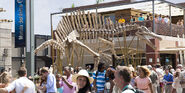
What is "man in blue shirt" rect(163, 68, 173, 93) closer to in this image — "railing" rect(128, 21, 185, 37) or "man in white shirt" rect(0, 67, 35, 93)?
"man in white shirt" rect(0, 67, 35, 93)

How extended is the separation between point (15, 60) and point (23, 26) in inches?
1155

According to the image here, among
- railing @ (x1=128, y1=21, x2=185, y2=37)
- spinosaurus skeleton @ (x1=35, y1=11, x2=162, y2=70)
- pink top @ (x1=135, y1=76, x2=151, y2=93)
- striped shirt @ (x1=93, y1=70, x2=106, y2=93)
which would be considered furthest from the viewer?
railing @ (x1=128, y1=21, x2=185, y2=37)

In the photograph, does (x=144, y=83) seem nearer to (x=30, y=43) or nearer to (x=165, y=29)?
(x=30, y=43)

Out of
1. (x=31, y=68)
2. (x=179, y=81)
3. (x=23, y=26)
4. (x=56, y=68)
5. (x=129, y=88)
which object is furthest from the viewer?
(x=56, y=68)

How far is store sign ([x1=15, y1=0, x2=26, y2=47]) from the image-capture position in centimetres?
1267

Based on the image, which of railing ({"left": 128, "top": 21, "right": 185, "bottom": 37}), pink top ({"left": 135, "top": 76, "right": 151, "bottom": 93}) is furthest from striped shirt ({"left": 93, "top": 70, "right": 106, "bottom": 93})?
railing ({"left": 128, "top": 21, "right": 185, "bottom": 37})

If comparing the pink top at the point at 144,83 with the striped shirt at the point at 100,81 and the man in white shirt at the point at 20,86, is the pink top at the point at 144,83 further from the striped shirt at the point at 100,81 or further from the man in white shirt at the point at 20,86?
the man in white shirt at the point at 20,86

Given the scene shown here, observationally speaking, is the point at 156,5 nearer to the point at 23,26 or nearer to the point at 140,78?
the point at 23,26

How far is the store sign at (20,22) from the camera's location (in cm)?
1267

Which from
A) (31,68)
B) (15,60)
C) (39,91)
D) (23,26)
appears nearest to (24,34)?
(23,26)

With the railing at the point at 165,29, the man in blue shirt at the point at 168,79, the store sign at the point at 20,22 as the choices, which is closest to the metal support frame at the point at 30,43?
the store sign at the point at 20,22

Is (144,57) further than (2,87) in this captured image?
Yes

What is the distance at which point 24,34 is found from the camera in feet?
41.6

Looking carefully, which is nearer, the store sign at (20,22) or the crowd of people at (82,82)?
the crowd of people at (82,82)
